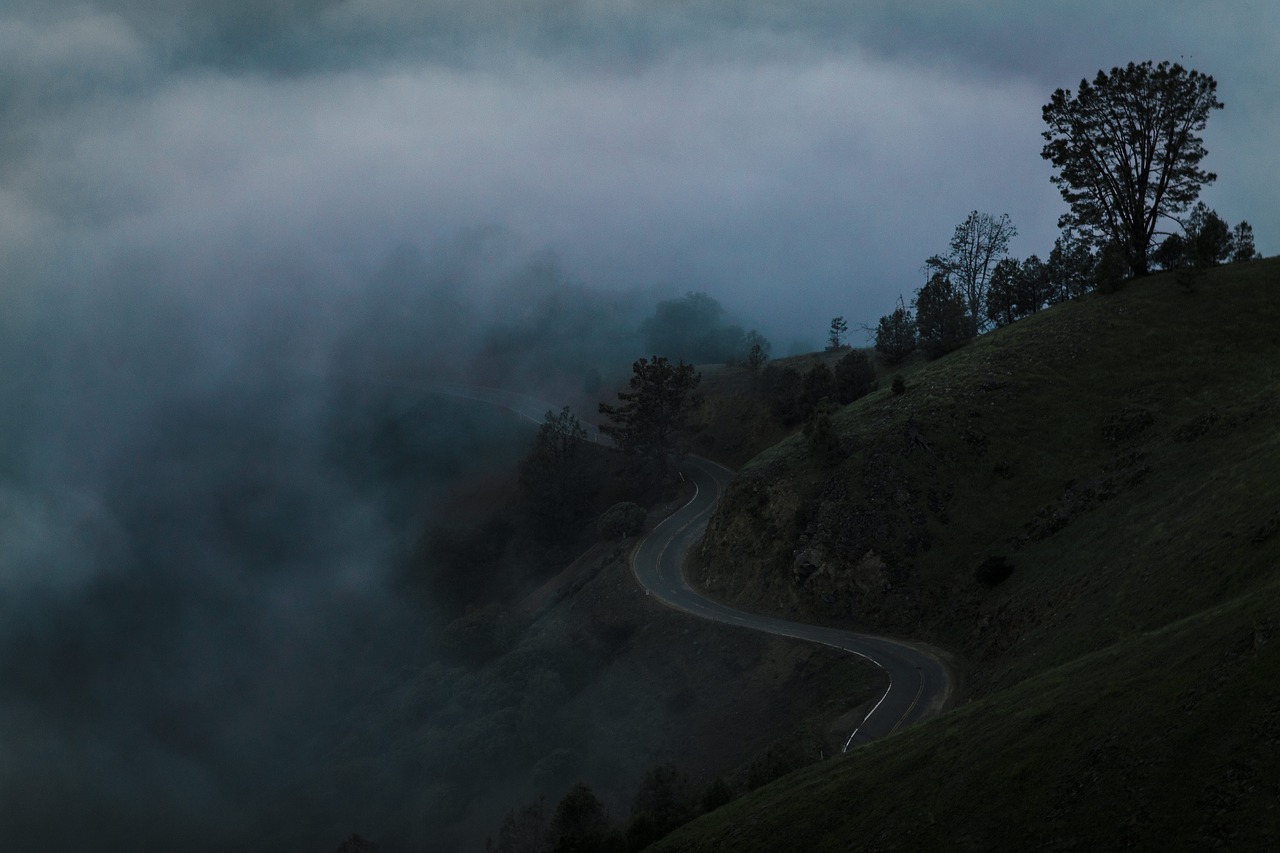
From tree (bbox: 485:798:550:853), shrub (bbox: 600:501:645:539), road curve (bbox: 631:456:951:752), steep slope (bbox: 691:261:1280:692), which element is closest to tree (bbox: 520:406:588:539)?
road curve (bbox: 631:456:951:752)

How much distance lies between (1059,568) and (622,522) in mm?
44521

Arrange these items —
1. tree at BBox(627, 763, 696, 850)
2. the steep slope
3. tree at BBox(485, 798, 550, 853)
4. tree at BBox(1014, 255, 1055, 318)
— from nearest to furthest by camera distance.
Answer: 1. tree at BBox(627, 763, 696, 850)
2. the steep slope
3. tree at BBox(485, 798, 550, 853)
4. tree at BBox(1014, 255, 1055, 318)

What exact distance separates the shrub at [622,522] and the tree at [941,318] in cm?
3244

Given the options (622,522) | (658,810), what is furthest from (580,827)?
(622,522)

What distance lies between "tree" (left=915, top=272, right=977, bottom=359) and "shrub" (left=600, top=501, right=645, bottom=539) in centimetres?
3244

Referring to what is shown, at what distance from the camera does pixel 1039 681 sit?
2919 cm

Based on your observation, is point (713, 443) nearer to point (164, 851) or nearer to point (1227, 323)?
point (1227, 323)

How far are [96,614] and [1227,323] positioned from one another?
14276 cm

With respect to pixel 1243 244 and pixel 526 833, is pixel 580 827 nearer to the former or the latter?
pixel 526 833

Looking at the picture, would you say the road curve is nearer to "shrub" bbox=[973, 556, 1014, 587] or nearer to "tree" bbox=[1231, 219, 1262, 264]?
"shrub" bbox=[973, 556, 1014, 587]

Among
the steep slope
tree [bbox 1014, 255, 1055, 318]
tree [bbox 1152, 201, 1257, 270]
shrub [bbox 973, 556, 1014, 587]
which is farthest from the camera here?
tree [bbox 1014, 255, 1055, 318]

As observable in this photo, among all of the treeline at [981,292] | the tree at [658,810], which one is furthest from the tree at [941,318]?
the tree at [658,810]

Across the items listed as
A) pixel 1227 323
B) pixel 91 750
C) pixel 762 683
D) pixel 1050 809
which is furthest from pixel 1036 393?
pixel 91 750

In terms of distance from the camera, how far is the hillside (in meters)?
20.5
